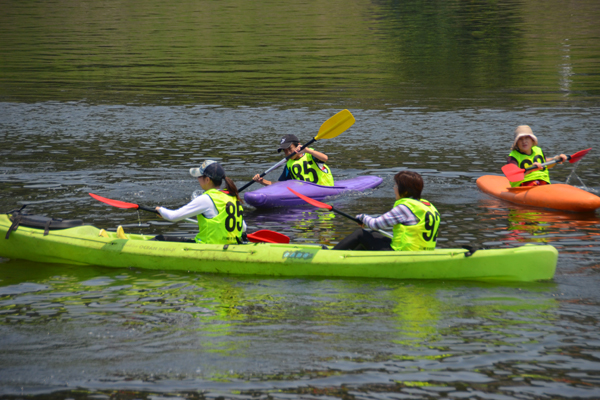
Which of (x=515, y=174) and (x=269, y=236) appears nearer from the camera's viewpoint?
(x=269, y=236)

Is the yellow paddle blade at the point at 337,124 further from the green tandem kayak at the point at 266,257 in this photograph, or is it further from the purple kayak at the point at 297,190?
the green tandem kayak at the point at 266,257

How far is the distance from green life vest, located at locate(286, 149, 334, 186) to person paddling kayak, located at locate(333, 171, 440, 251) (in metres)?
4.67

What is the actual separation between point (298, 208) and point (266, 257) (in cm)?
396

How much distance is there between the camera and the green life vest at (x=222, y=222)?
307 inches

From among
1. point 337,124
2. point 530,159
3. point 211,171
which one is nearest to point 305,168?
point 337,124

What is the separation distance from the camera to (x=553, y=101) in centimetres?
2119

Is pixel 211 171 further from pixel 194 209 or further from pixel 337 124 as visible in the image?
pixel 337 124

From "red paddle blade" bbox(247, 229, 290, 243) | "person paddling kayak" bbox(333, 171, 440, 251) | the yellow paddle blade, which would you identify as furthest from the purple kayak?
"person paddling kayak" bbox(333, 171, 440, 251)

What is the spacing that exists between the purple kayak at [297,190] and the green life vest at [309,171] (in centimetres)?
25

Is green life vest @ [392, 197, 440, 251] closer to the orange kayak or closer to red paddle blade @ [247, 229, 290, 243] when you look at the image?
red paddle blade @ [247, 229, 290, 243]

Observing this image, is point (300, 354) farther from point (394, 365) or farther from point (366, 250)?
point (366, 250)

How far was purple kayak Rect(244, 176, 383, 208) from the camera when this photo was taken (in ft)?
38.0

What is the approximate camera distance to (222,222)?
26.4 ft

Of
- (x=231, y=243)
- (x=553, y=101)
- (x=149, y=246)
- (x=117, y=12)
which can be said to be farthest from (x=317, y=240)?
(x=117, y=12)
